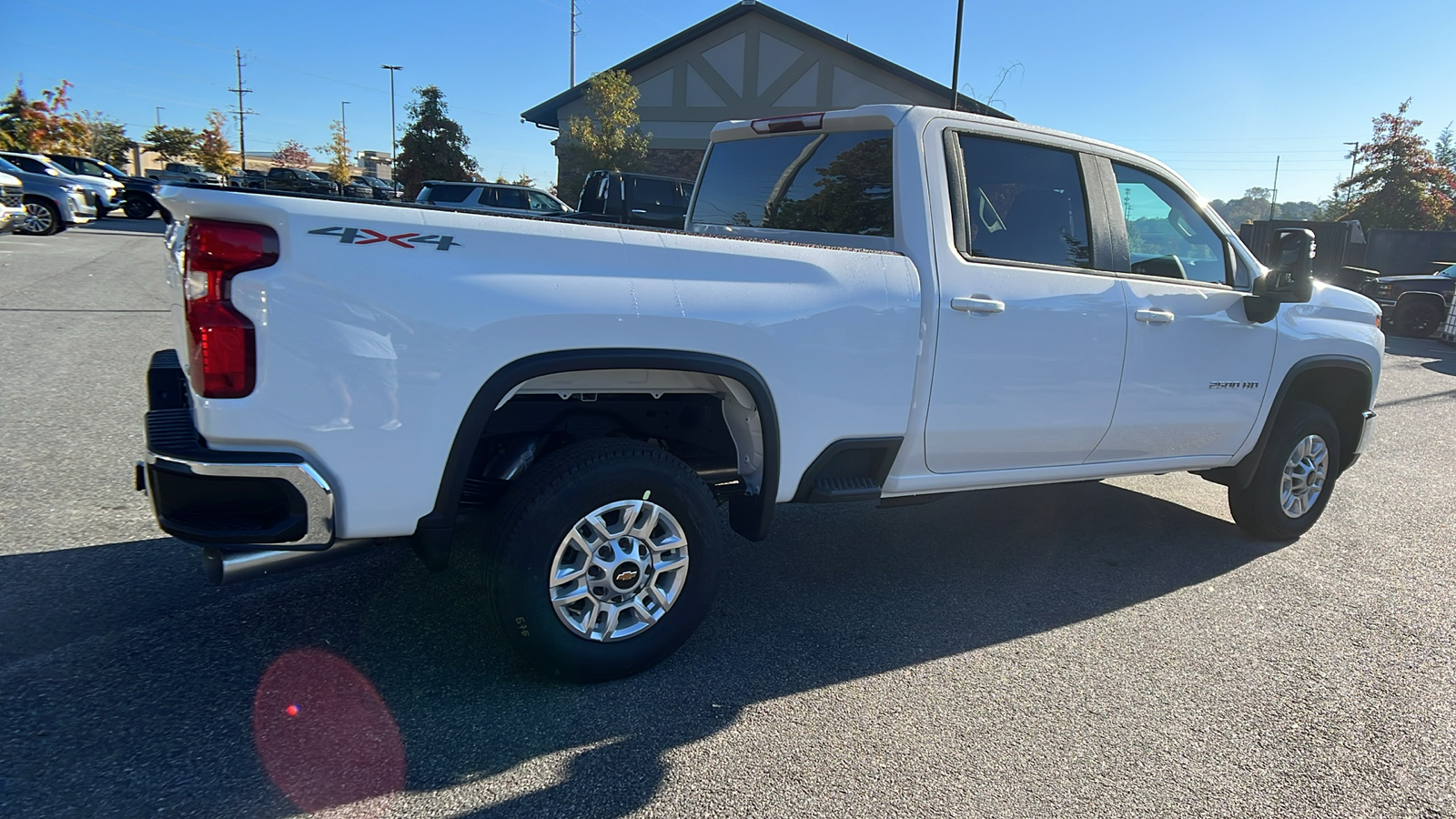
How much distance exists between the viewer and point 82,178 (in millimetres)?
25141

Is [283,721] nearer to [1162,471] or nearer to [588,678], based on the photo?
[588,678]

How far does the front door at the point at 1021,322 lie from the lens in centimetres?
356

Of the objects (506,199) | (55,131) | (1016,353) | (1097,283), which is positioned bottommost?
(1016,353)

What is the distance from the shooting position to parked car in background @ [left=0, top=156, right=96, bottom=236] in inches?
812

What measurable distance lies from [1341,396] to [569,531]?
4.81 meters

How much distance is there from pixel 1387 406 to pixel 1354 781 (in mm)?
9003

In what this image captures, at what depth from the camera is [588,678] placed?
10.1 ft

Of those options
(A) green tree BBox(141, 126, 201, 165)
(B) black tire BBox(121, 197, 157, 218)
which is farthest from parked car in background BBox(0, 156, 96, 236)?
(A) green tree BBox(141, 126, 201, 165)

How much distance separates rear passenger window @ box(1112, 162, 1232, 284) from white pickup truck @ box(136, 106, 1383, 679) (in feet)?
0.05

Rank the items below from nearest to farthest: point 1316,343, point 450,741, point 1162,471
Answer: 1. point 450,741
2. point 1162,471
3. point 1316,343

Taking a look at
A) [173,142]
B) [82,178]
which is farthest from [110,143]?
[82,178]

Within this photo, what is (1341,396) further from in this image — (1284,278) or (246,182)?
(246,182)

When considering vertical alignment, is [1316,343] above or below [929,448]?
above

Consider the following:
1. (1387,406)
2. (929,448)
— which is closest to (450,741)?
(929,448)
